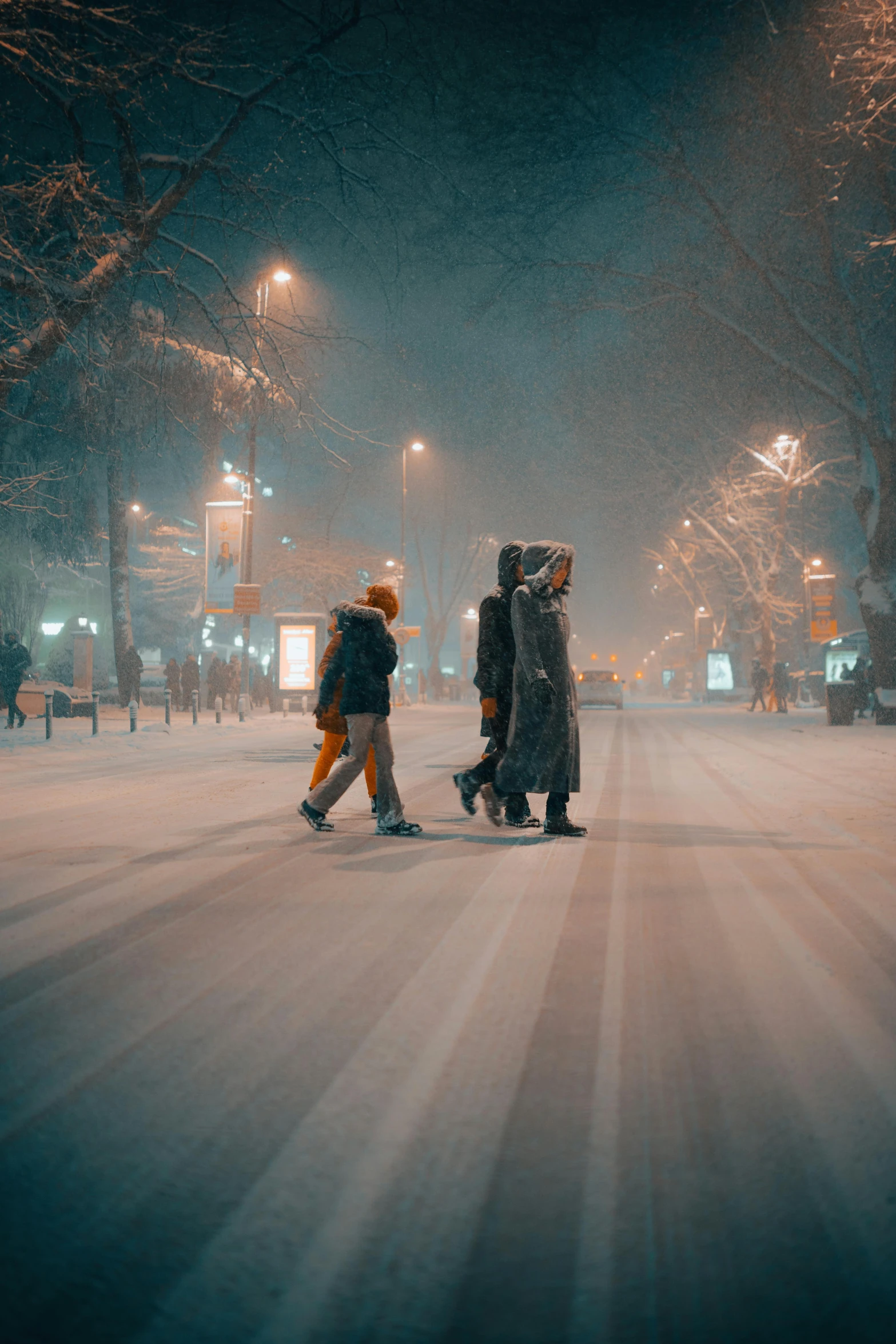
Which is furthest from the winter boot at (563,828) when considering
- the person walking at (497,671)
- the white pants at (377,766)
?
the white pants at (377,766)

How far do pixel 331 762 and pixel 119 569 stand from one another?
28.5 metres

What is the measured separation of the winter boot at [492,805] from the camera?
8.09 m

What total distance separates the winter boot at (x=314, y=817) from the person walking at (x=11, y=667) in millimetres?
15100

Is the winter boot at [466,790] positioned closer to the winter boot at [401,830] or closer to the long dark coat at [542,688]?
the long dark coat at [542,688]

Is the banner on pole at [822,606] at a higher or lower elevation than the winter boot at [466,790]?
higher

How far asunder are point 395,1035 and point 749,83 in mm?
19885

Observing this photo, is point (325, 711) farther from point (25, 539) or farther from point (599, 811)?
point (25, 539)

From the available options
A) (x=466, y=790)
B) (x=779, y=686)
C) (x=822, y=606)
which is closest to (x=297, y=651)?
(x=779, y=686)

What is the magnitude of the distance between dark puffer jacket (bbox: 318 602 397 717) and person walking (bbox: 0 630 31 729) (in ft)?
49.9

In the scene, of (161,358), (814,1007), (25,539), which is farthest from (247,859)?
(25,539)

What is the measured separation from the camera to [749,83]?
1833 centimetres

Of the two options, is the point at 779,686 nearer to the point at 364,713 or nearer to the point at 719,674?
the point at 719,674

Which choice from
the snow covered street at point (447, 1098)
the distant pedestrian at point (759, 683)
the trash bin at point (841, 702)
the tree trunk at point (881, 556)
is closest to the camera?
the snow covered street at point (447, 1098)

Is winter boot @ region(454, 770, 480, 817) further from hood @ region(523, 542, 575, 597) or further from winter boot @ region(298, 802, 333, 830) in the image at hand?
hood @ region(523, 542, 575, 597)
